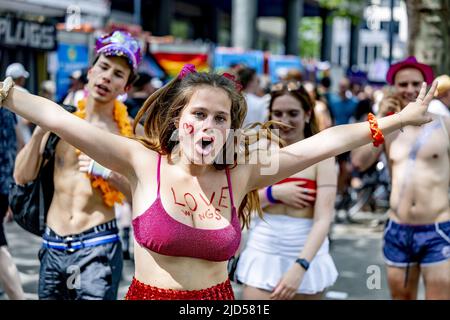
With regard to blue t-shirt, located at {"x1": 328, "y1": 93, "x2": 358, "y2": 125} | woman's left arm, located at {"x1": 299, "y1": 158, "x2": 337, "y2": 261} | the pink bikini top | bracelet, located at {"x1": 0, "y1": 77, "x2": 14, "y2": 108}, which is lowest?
blue t-shirt, located at {"x1": 328, "y1": 93, "x2": 358, "y2": 125}

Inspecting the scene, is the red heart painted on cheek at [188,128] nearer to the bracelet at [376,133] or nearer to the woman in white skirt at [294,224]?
the bracelet at [376,133]

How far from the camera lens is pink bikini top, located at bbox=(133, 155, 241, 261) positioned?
2678 mm

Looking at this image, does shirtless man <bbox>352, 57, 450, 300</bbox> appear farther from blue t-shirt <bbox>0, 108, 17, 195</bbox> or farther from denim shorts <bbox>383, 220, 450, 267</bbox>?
blue t-shirt <bbox>0, 108, 17, 195</bbox>

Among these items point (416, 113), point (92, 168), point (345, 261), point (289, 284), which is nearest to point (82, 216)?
point (92, 168)

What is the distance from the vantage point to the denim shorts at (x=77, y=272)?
13.3ft

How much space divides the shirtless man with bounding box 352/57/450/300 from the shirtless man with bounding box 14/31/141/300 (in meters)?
1.73

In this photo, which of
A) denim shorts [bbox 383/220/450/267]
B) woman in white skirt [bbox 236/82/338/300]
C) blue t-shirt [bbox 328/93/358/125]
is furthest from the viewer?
blue t-shirt [bbox 328/93/358/125]

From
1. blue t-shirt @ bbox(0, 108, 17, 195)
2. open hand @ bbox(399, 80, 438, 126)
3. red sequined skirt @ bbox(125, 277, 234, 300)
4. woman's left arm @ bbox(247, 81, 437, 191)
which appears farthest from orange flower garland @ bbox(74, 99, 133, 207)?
open hand @ bbox(399, 80, 438, 126)

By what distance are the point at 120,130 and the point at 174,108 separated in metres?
1.55

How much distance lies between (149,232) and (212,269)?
29 centimetres

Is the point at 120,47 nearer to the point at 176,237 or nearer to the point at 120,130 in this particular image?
the point at 120,130

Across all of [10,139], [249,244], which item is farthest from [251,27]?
[249,244]
